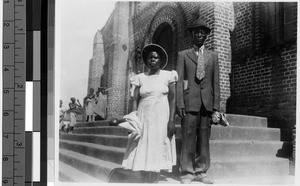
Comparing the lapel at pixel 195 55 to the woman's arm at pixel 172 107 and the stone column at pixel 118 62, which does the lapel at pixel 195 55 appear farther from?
the stone column at pixel 118 62

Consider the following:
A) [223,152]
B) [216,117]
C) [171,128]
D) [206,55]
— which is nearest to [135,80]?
[171,128]

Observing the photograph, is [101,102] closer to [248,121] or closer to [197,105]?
[197,105]

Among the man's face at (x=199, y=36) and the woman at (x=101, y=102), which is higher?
the man's face at (x=199, y=36)

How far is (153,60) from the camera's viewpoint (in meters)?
3.54

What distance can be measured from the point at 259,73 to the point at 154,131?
1008 mm

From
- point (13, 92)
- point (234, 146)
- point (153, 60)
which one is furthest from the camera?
point (234, 146)

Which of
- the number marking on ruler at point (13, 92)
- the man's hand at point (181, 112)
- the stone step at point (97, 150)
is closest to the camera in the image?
the number marking on ruler at point (13, 92)

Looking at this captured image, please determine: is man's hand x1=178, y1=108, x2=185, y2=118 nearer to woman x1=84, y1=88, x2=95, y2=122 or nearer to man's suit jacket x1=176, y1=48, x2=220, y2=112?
man's suit jacket x1=176, y1=48, x2=220, y2=112

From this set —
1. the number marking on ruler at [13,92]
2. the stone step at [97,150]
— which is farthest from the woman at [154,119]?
the number marking on ruler at [13,92]

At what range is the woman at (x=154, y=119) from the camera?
11.5 ft

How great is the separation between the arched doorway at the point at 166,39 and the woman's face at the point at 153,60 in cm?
8

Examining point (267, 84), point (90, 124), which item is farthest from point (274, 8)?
point (90, 124)

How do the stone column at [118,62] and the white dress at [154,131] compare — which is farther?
the stone column at [118,62]

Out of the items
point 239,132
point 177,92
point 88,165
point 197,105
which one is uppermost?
point 177,92
